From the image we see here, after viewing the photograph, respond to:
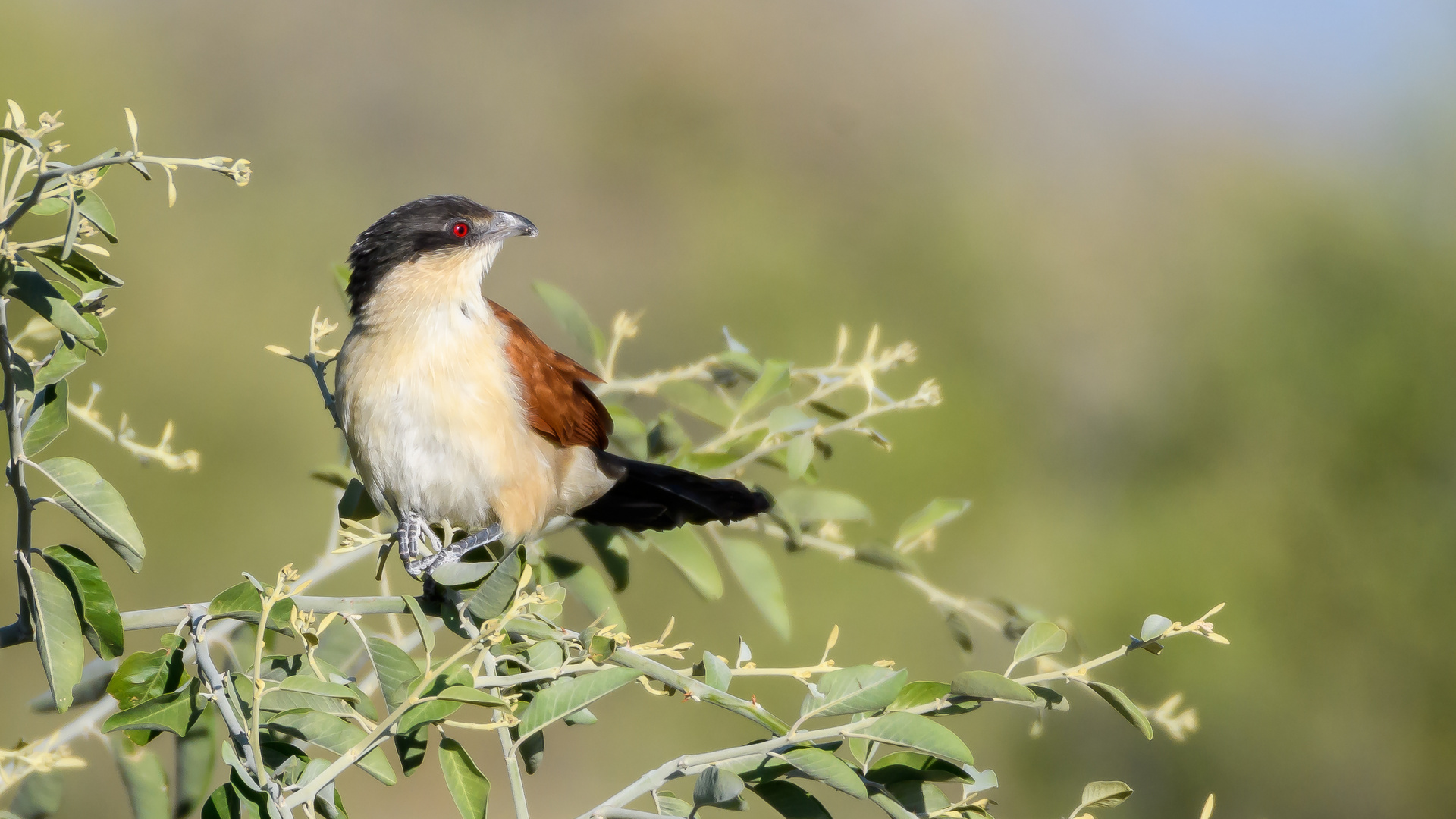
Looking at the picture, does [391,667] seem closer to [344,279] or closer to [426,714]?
[426,714]

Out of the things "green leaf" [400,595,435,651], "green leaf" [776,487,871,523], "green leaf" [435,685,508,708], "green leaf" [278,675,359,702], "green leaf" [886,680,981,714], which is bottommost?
"green leaf" [278,675,359,702]

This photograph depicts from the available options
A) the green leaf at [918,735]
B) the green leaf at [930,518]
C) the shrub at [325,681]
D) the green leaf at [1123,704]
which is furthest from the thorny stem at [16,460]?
the green leaf at [930,518]

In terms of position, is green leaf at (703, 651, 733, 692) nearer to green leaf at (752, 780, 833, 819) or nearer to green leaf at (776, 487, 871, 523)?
green leaf at (752, 780, 833, 819)

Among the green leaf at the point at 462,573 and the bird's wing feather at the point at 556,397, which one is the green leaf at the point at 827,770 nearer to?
the green leaf at the point at 462,573

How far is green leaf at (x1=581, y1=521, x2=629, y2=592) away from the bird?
0.20 ft

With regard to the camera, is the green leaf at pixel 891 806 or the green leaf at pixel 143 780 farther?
the green leaf at pixel 143 780

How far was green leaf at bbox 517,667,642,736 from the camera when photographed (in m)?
1.56

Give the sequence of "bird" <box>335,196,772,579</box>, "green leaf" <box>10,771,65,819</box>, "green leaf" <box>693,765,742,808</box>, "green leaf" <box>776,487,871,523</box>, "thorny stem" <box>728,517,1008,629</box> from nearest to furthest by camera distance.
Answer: "green leaf" <box>693,765,742,808</box>
"green leaf" <box>10,771,65,819</box>
"thorny stem" <box>728,517,1008,629</box>
"green leaf" <box>776,487,871,523</box>
"bird" <box>335,196,772,579</box>

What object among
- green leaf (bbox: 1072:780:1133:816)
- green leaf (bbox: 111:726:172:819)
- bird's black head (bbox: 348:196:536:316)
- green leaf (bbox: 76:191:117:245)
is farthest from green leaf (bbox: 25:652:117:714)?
green leaf (bbox: 1072:780:1133:816)

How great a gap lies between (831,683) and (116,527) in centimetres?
116

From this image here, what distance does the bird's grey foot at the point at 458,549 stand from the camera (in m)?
2.68

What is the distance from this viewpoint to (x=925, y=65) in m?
18.2

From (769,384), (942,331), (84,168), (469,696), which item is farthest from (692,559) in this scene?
(942,331)

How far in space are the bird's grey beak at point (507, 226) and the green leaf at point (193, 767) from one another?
66.4 inches
